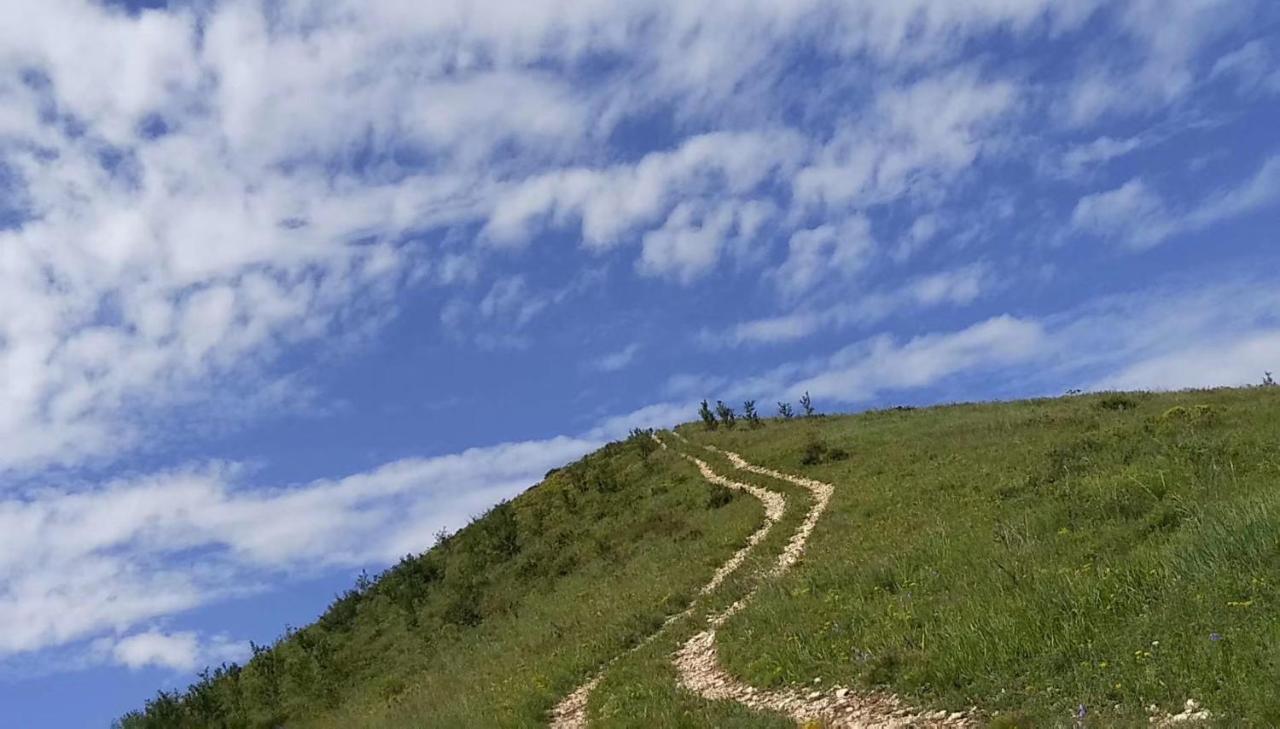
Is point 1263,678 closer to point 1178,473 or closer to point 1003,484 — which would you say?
point 1178,473

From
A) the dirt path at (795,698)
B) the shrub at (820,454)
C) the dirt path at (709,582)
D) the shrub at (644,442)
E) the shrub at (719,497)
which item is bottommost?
the dirt path at (795,698)

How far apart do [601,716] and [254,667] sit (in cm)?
3159

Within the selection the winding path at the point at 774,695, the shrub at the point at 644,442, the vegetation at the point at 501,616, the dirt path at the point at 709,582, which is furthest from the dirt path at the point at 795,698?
the shrub at the point at 644,442

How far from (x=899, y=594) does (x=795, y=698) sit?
11.9ft

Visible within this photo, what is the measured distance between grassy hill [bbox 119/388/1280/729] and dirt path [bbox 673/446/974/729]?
292mm

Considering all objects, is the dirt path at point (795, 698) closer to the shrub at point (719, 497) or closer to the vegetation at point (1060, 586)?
the vegetation at point (1060, 586)

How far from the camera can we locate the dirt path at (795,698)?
11.3 metres

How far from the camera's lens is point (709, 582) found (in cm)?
2497

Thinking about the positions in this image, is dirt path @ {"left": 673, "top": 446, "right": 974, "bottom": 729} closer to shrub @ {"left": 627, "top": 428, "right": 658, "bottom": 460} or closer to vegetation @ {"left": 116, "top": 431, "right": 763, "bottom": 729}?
vegetation @ {"left": 116, "top": 431, "right": 763, "bottom": 729}

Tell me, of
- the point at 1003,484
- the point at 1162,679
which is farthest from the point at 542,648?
the point at 1162,679

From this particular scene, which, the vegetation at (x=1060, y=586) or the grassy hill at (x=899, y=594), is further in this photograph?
the grassy hill at (x=899, y=594)

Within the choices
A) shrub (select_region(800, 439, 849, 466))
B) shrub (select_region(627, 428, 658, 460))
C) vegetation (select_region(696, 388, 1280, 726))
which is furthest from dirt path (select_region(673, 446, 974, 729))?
shrub (select_region(627, 428, 658, 460))

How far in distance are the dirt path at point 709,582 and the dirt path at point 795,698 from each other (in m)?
1.64

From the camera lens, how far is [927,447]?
36.1 m
